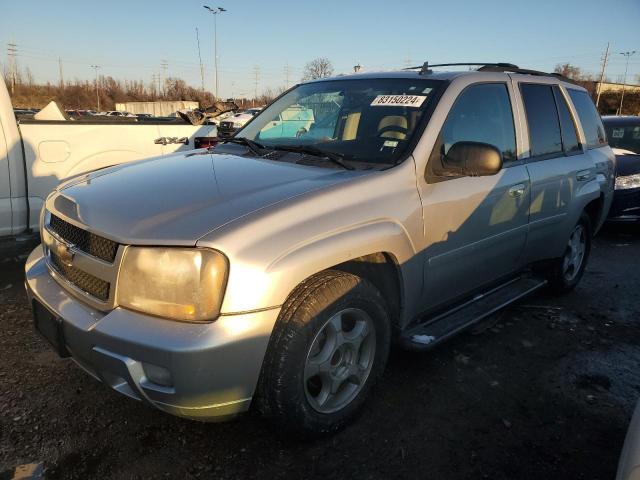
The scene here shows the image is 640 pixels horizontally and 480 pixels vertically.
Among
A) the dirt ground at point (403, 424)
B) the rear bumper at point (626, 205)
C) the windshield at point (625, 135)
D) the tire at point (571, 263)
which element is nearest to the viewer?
the dirt ground at point (403, 424)

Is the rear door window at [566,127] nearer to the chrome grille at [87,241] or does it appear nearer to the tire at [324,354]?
the tire at [324,354]

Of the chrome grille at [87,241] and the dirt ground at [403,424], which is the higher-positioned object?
the chrome grille at [87,241]

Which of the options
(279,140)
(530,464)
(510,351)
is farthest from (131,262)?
(510,351)

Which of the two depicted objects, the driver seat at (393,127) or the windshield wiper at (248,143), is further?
the windshield wiper at (248,143)

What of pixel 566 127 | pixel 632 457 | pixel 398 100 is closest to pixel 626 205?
pixel 566 127

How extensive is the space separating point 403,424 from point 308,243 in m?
1.20

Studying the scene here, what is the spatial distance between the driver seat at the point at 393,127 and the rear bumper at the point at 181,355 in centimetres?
138

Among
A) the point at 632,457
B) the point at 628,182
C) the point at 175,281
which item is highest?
the point at 175,281

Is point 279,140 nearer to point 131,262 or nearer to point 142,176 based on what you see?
point 142,176

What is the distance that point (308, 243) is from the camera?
2156 millimetres

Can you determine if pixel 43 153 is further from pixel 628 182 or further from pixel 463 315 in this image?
pixel 628 182

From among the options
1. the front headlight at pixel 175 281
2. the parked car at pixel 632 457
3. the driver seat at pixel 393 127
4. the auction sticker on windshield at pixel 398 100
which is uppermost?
the auction sticker on windshield at pixel 398 100

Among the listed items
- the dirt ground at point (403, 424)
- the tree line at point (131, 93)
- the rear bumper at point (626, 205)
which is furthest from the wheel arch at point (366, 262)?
the tree line at point (131, 93)

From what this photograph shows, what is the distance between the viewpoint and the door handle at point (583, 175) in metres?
4.13
